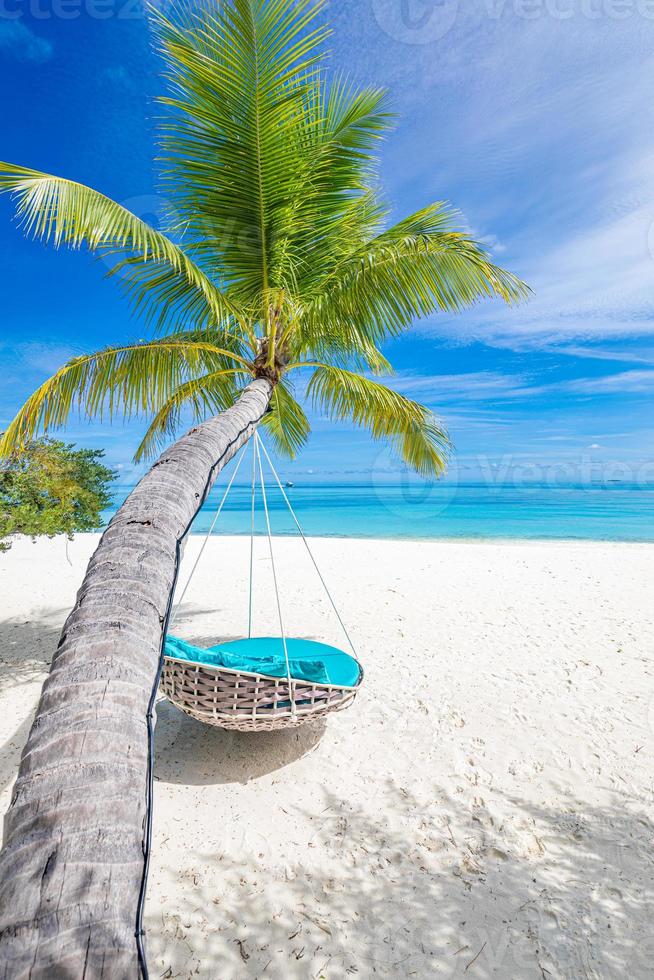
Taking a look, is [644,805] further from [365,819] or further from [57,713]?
[57,713]

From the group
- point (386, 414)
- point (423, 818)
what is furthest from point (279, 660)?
point (386, 414)

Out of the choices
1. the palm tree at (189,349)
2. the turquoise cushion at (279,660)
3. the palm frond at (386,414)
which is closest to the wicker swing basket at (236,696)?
the turquoise cushion at (279,660)

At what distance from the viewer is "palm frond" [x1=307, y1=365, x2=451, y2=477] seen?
4445 mm

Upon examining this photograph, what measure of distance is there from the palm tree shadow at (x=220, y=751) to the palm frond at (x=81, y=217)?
10.2 ft

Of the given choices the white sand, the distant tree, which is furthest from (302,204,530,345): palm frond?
the white sand

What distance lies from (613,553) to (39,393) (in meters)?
11.9

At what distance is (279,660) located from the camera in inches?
140

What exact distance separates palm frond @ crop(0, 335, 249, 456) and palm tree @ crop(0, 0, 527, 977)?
0.02 m

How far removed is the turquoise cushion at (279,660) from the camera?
3213 millimetres

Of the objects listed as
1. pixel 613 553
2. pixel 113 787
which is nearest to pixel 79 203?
pixel 113 787

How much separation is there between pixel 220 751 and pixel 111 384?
2.79 meters

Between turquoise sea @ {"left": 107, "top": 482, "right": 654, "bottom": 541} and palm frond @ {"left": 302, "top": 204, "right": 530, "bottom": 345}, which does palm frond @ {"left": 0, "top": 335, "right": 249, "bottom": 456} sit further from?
turquoise sea @ {"left": 107, "top": 482, "right": 654, "bottom": 541}

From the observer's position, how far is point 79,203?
2.79 meters

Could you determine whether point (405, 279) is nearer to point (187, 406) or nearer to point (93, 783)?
point (187, 406)
